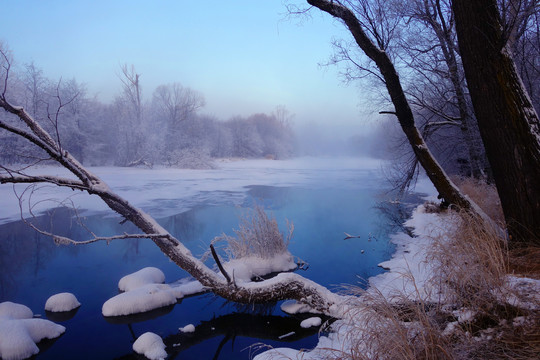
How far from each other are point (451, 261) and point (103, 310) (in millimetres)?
4599

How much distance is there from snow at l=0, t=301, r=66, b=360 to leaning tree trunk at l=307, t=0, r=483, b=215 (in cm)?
545

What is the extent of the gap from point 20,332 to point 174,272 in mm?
2901

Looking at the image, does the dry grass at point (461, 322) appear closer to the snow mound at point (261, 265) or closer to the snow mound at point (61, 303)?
the snow mound at point (261, 265)

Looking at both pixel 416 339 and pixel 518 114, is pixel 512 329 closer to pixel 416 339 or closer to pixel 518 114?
pixel 416 339

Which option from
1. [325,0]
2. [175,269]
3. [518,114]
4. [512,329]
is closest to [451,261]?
[512,329]

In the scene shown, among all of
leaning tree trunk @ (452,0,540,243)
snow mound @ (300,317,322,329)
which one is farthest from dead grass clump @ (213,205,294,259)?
leaning tree trunk @ (452,0,540,243)

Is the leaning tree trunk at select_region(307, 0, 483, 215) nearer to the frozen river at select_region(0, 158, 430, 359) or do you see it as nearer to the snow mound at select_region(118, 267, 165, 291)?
the frozen river at select_region(0, 158, 430, 359)

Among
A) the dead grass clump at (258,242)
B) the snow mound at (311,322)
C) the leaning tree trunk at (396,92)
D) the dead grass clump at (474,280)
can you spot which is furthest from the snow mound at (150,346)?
the leaning tree trunk at (396,92)

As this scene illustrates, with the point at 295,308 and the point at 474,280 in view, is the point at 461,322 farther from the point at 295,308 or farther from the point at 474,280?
the point at 295,308

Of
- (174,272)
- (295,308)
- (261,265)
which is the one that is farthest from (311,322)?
(174,272)

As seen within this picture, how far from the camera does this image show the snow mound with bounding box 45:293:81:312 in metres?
5.11

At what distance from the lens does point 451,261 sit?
334cm

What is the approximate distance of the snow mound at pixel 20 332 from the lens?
3.78m

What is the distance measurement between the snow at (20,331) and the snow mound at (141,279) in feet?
4.05
